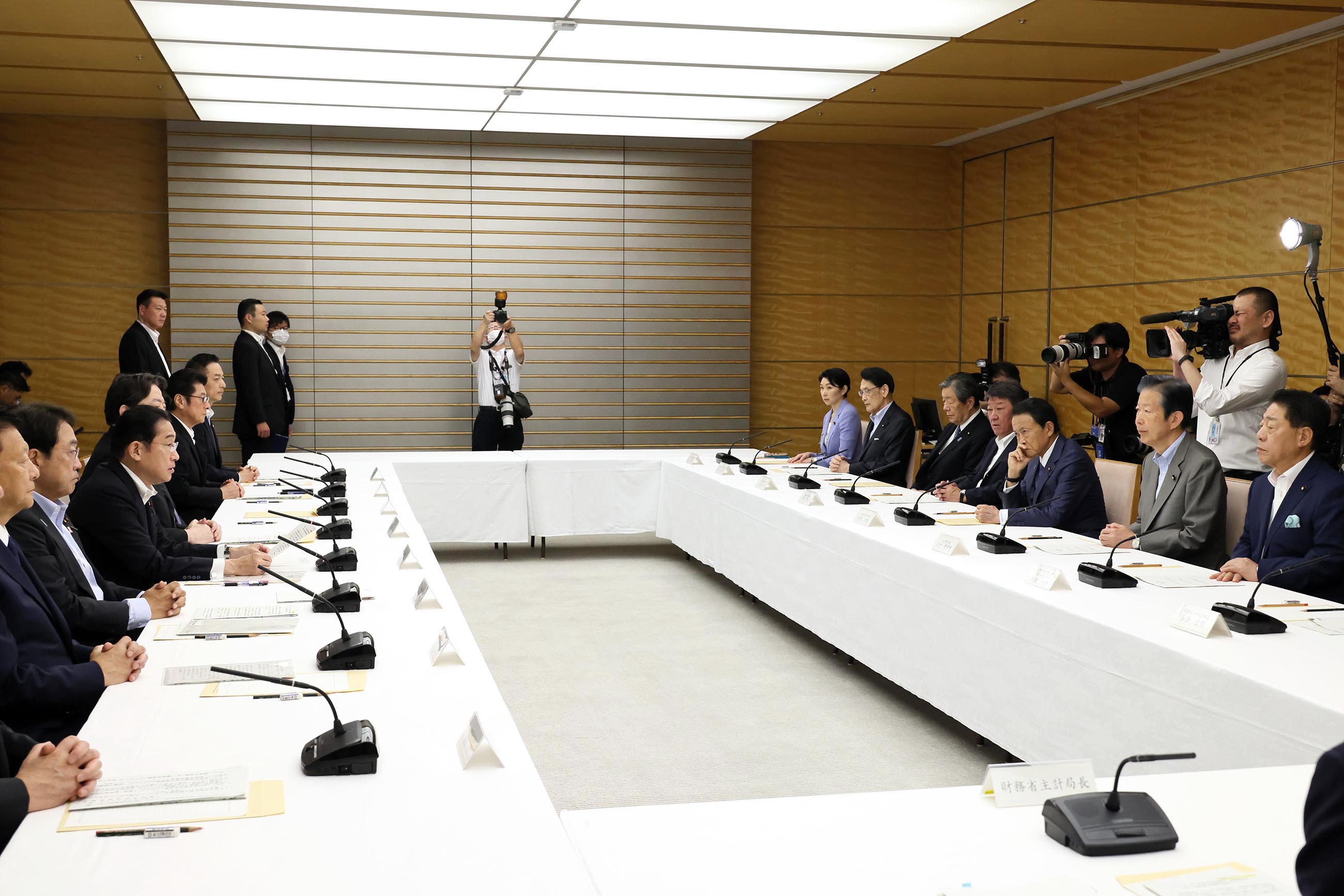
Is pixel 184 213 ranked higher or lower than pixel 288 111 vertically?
lower

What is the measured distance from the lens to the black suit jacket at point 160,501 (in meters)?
3.70

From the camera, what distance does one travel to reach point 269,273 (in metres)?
8.48

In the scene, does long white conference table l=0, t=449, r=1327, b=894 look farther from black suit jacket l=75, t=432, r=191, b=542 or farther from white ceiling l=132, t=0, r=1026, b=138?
white ceiling l=132, t=0, r=1026, b=138

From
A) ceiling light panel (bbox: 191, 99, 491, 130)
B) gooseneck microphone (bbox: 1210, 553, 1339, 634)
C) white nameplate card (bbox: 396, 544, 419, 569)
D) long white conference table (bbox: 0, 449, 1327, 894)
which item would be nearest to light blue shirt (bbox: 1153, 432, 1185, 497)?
long white conference table (bbox: 0, 449, 1327, 894)

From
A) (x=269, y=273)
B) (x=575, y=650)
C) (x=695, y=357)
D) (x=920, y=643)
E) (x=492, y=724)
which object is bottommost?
(x=575, y=650)

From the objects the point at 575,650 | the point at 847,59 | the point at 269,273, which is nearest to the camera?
the point at 575,650

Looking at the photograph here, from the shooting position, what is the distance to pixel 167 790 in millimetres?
1713

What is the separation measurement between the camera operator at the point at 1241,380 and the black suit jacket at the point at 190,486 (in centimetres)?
435

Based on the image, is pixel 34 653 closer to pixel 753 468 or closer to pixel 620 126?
pixel 753 468

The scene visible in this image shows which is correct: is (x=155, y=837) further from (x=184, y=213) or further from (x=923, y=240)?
(x=923, y=240)

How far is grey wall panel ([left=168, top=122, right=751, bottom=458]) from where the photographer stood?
8391 millimetres

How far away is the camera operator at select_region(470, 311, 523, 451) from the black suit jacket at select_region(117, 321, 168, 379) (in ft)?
7.04

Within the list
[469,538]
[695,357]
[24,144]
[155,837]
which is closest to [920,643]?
[155,837]

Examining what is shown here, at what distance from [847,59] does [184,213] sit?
4.95 meters
